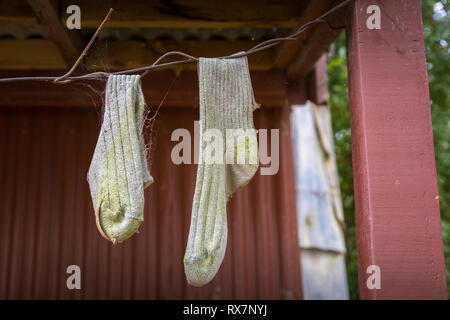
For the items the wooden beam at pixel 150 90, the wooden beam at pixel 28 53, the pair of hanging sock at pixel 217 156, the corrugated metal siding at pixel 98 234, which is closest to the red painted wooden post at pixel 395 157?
the pair of hanging sock at pixel 217 156

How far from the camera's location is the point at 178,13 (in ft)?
8.73

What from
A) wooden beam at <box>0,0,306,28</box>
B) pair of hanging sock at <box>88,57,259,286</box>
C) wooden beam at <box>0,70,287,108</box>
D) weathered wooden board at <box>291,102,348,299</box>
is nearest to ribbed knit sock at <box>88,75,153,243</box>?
pair of hanging sock at <box>88,57,259,286</box>

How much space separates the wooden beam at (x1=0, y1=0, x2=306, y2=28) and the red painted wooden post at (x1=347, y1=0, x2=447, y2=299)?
0.63 metres

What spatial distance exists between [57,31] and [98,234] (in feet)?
5.22

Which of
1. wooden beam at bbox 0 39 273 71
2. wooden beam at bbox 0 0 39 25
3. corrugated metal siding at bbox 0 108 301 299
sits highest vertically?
wooden beam at bbox 0 39 273 71

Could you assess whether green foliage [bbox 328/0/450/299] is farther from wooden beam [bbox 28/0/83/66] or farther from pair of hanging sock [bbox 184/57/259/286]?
pair of hanging sock [bbox 184/57/259/286]

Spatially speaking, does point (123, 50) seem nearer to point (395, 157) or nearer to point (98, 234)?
point (98, 234)

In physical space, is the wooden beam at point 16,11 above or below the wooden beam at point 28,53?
below

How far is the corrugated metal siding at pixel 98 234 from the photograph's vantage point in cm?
359

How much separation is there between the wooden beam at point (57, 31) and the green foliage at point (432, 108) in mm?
5045

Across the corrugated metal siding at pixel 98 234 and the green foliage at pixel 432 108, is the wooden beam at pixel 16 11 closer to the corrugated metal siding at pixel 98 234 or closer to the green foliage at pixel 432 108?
the corrugated metal siding at pixel 98 234

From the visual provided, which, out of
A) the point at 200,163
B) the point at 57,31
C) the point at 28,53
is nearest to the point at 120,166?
the point at 200,163

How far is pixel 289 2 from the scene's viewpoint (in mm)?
2758

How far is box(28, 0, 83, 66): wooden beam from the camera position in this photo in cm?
238
